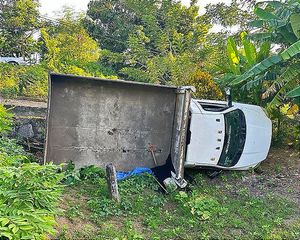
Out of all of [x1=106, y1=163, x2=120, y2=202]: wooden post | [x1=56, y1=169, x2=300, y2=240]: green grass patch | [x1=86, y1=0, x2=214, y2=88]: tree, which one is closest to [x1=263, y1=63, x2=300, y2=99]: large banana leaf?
[x1=56, y1=169, x2=300, y2=240]: green grass patch

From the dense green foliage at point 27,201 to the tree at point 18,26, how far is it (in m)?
18.4

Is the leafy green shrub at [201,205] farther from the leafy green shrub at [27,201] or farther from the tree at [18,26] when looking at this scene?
the tree at [18,26]

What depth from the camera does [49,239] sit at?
4.35 metres

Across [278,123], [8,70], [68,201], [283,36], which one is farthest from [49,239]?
[8,70]

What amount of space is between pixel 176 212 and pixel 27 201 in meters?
3.68

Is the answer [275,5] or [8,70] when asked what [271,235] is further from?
[8,70]

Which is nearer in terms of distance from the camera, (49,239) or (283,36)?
(49,239)

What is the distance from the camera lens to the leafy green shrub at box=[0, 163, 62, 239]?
2.75 m

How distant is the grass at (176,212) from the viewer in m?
5.29

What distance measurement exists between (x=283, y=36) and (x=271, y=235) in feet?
16.8

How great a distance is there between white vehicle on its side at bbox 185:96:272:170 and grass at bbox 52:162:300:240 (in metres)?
0.54

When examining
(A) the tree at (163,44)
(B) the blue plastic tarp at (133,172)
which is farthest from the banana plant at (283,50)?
(A) the tree at (163,44)

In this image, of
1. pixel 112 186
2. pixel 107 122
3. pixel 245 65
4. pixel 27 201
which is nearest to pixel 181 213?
pixel 112 186

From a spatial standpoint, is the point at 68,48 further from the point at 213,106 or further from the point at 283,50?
the point at 283,50
